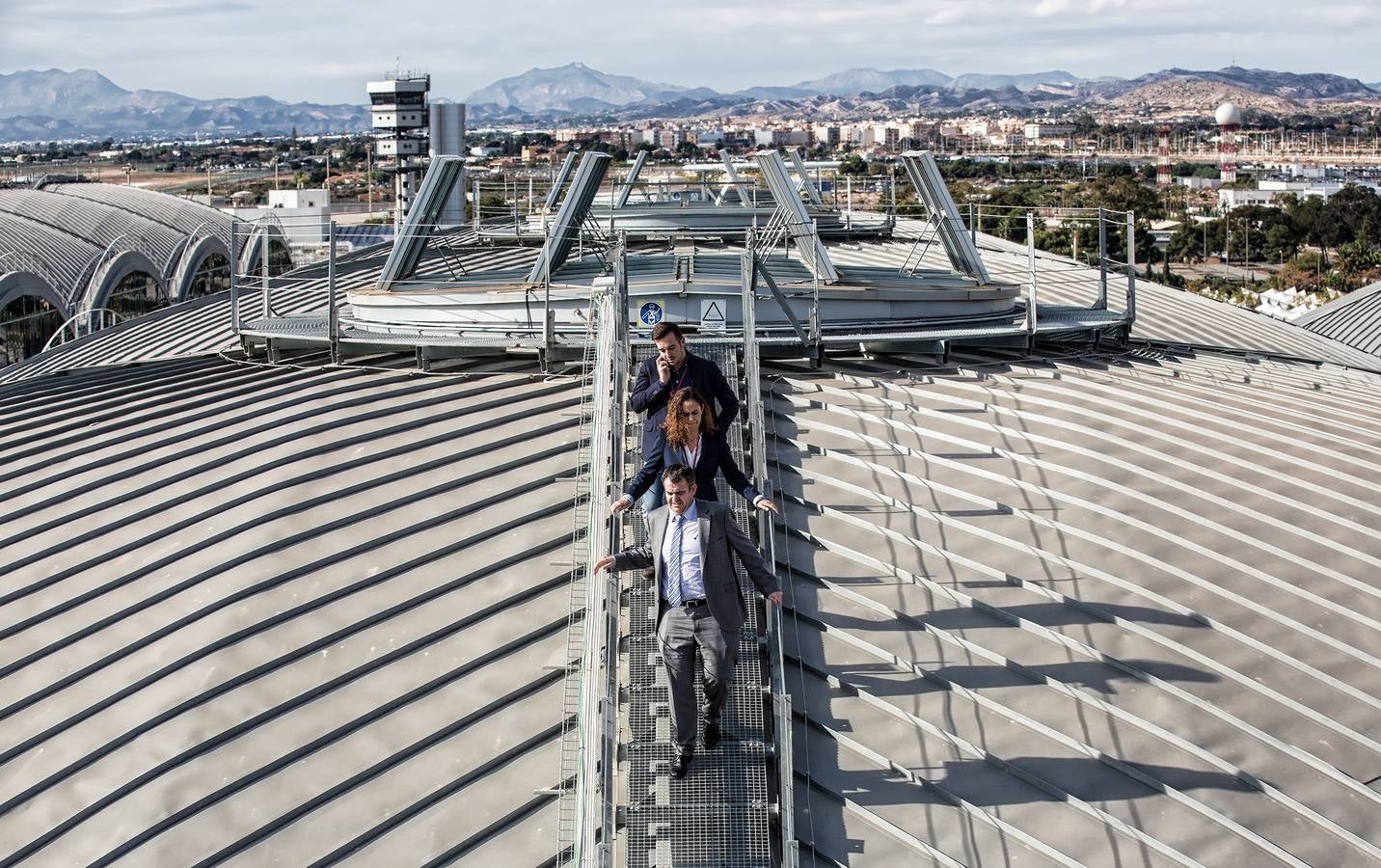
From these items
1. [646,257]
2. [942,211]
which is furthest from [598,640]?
[942,211]

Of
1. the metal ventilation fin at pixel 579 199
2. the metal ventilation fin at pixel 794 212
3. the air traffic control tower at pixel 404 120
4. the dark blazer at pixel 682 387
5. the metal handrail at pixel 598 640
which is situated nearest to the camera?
the metal handrail at pixel 598 640

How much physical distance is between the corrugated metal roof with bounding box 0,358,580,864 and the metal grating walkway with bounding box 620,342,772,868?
2.65ft

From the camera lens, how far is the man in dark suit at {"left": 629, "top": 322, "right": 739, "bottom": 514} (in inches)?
329

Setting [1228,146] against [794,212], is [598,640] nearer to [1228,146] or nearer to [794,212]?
[794,212]

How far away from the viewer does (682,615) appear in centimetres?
714

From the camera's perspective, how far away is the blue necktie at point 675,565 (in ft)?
23.5

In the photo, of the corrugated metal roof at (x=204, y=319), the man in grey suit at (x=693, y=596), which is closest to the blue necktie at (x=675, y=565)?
the man in grey suit at (x=693, y=596)

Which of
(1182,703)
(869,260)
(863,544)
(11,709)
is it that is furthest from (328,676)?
(869,260)

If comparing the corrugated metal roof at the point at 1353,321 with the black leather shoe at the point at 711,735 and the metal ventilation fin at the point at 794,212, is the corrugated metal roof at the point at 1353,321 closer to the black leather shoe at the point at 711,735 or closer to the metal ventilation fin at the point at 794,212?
the metal ventilation fin at the point at 794,212

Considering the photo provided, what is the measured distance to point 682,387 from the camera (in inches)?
336

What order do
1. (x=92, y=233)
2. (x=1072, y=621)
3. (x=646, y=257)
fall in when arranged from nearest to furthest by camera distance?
(x=1072, y=621) → (x=646, y=257) → (x=92, y=233)

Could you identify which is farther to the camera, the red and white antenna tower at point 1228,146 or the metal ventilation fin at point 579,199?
the red and white antenna tower at point 1228,146

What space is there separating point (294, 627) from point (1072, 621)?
558 cm

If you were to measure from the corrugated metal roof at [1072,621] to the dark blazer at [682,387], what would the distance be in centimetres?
141
